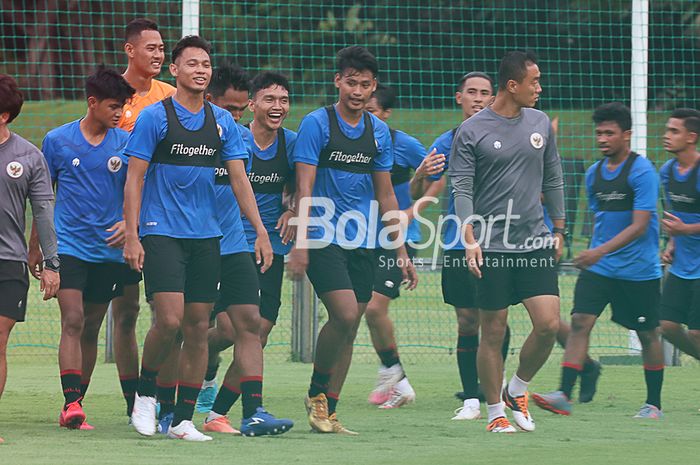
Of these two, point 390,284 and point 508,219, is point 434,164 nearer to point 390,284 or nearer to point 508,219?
point 508,219

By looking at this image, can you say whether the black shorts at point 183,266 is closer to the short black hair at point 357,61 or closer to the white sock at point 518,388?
the short black hair at point 357,61

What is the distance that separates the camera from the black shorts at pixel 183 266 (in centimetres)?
695

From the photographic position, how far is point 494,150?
7629mm

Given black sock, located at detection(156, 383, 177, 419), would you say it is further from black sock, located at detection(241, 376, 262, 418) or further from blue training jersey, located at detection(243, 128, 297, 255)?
blue training jersey, located at detection(243, 128, 297, 255)

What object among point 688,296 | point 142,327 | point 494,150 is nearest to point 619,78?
point 142,327

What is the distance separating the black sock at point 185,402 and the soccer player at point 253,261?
0.30 meters

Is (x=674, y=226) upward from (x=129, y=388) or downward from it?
upward

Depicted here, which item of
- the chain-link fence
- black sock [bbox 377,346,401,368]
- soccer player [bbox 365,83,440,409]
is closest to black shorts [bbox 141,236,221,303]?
soccer player [bbox 365,83,440,409]

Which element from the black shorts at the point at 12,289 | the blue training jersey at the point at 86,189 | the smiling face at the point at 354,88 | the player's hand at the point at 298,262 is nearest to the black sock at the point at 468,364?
the player's hand at the point at 298,262

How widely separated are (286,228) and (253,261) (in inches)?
12.6

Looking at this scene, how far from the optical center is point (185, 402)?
280 inches

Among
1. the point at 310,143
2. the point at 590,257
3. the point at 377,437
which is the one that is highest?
the point at 310,143

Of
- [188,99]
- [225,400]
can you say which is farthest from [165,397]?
[188,99]

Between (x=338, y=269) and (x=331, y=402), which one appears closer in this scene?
(x=338, y=269)
